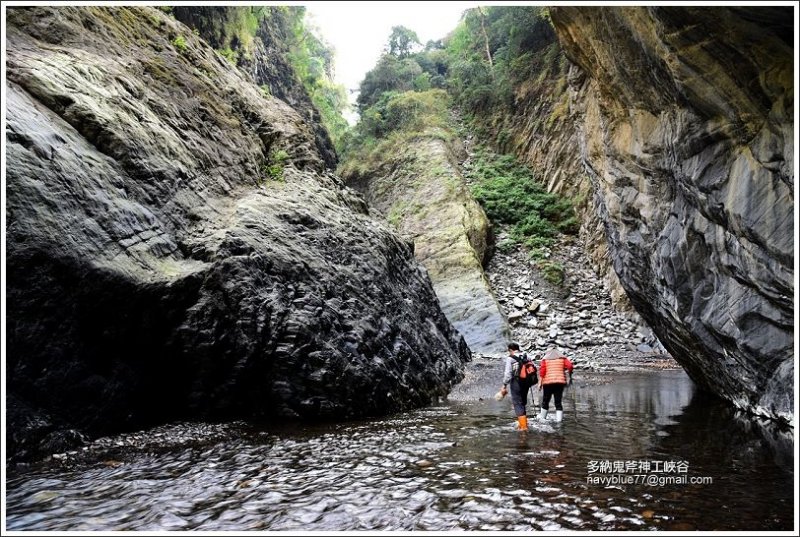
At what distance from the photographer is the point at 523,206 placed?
30062mm

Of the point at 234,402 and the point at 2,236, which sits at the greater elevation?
the point at 2,236

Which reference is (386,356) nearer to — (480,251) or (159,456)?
(159,456)

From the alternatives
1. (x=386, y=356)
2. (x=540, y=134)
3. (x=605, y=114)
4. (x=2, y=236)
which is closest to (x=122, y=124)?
(x=2, y=236)

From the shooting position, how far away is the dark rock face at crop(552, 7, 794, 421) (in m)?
6.72

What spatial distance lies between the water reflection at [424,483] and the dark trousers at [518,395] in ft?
1.18

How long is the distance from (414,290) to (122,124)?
901 centimetres

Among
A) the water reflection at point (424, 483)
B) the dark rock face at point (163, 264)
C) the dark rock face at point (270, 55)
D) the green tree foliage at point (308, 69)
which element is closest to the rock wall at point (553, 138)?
the green tree foliage at point (308, 69)

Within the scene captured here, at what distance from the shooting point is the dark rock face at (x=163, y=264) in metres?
6.77

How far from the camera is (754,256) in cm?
755

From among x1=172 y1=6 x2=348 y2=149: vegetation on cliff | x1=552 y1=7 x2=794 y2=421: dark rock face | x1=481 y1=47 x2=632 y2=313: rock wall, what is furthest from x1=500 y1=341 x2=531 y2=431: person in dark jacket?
x1=481 y1=47 x2=632 y2=313: rock wall

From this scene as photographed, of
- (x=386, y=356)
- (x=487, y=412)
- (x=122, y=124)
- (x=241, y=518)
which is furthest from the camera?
(x=386, y=356)

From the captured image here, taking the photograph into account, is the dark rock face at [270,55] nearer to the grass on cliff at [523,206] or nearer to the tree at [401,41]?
the grass on cliff at [523,206]

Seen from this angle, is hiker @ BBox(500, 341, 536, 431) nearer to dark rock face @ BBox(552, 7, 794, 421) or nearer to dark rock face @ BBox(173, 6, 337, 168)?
dark rock face @ BBox(552, 7, 794, 421)

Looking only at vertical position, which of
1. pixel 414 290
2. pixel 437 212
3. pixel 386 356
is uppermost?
pixel 437 212
